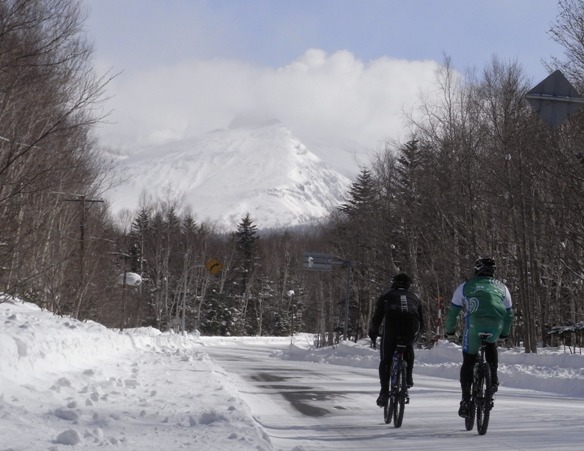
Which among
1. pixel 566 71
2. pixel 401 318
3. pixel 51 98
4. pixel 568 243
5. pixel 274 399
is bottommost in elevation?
pixel 274 399

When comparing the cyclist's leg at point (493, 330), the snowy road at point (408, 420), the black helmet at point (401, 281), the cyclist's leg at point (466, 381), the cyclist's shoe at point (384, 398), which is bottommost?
the snowy road at point (408, 420)

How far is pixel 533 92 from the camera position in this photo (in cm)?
1158

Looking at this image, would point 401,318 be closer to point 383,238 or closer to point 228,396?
point 228,396

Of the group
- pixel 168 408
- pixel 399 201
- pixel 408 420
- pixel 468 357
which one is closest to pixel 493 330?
pixel 468 357

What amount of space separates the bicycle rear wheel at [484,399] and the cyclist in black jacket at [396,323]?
921 millimetres

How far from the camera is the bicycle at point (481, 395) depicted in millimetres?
8070

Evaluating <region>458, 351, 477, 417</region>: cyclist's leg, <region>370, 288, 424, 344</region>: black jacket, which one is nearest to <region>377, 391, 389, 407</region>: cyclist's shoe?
<region>370, 288, 424, 344</region>: black jacket

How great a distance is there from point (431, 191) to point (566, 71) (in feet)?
49.0

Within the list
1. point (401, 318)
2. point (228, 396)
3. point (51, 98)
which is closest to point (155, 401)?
point (228, 396)

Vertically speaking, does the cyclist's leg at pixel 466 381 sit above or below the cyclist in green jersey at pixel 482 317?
below


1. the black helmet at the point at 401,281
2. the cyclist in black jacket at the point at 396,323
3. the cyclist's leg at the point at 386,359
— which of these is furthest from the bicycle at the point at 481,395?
the black helmet at the point at 401,281

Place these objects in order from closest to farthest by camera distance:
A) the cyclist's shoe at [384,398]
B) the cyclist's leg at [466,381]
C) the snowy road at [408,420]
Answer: the snowy road at [408,420]
the cyclist's leg at [466,381]
the cyclist's shoe at [384,398]

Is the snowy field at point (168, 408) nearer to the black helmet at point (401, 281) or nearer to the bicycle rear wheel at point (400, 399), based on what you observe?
the bicycle rear wheel at point (400, 399)

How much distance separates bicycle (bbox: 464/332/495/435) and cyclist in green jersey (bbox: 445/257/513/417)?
51 millimetres
